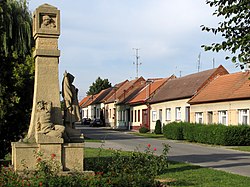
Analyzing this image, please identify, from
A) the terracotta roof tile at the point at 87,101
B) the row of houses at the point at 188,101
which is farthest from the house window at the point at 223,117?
the terracotta roof tile at the point at 87,101

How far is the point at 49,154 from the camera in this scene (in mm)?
10914

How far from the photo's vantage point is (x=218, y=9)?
28.2ft

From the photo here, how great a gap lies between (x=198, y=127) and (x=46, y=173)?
84.3 ft

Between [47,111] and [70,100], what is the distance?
93 centimetres

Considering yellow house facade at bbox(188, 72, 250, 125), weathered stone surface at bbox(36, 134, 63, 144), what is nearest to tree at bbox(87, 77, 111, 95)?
yellow house facade at bbox(188, 72, 250, 125)

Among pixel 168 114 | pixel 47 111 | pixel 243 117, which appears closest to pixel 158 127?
pixel 168 114

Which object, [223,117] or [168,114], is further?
[168,114]

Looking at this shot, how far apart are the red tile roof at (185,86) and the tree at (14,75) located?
1099 inches

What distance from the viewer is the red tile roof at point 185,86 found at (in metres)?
42.7

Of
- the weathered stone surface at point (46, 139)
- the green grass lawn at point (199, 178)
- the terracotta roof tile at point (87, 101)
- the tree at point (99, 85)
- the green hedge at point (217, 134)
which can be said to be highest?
the tree at point (99, 85)

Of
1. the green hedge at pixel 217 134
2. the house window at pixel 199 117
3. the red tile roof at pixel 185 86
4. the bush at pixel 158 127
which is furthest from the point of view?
the bush at pixel 158 127

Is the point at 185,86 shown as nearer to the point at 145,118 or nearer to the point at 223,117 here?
the point at 145,118

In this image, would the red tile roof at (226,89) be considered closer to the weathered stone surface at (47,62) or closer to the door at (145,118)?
the door at (145,118)

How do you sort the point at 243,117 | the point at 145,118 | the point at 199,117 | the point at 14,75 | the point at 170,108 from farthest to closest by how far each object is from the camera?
the point at 145,118, the point at 170,108, the point at 199,117, the point at 243,117, the point at 14,75
